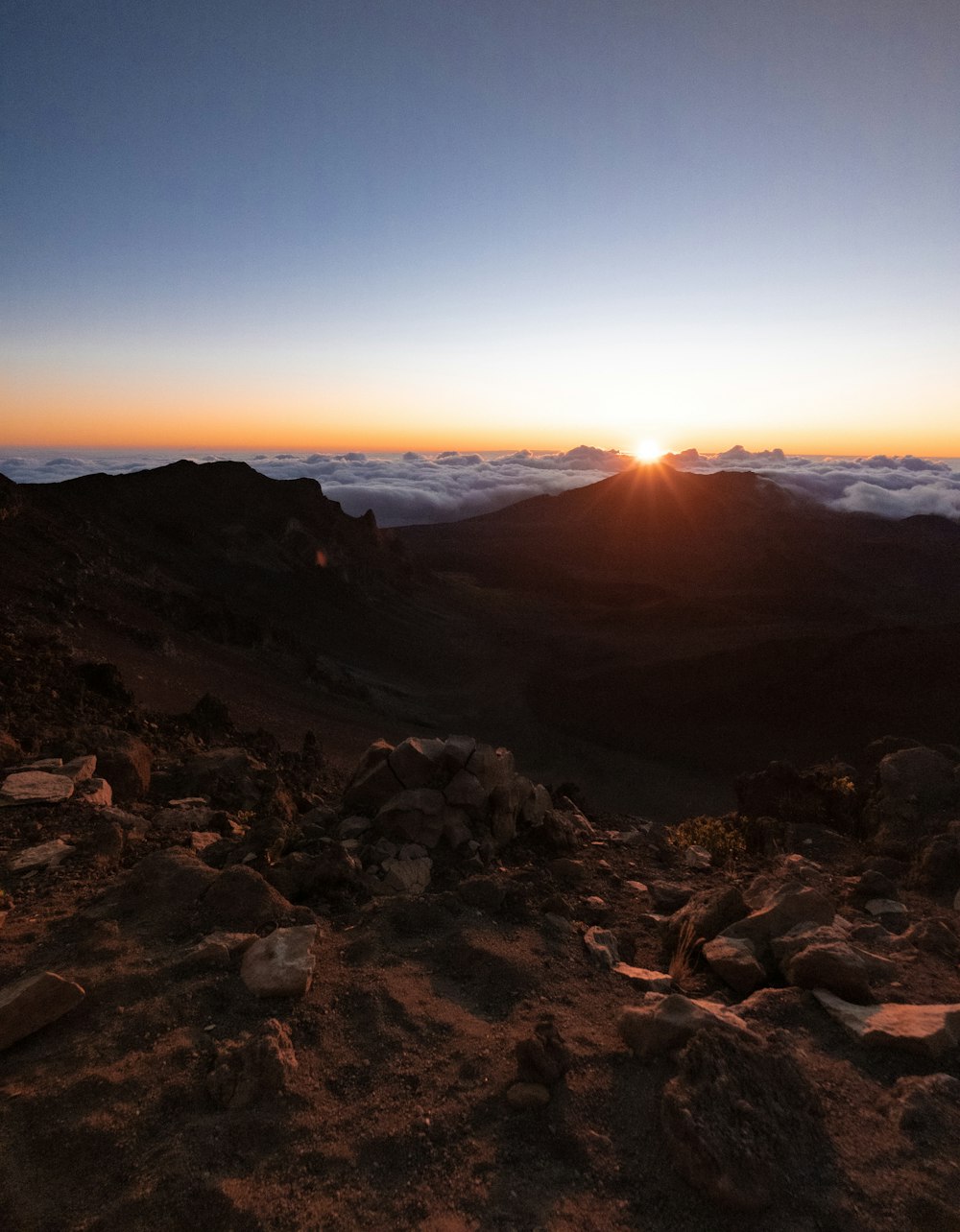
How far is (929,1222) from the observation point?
2619mm

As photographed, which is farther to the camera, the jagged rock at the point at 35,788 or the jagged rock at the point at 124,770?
the jagged rock at the point at 124,770

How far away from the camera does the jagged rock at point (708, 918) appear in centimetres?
496

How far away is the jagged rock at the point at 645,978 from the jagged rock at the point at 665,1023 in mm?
687

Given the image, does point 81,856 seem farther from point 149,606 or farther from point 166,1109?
point 149,606

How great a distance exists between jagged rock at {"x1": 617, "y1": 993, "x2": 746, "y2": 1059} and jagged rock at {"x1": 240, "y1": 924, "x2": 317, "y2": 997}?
1.75 metres

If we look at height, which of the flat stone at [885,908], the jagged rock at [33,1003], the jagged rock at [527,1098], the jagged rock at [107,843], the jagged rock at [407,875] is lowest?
the flat stone at [885,908]

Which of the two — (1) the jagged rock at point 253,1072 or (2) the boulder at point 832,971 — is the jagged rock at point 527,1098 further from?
(2) the boulder at point 832,971

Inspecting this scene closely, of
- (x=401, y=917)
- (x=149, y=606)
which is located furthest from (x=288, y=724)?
(x=401, y=917)

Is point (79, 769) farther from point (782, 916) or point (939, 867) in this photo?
point (939, 867)

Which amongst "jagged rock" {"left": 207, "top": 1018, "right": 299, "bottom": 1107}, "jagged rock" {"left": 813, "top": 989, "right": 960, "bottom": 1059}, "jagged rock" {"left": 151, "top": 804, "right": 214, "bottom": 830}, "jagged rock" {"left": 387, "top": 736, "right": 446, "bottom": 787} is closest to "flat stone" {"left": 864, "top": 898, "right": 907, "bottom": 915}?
"jagged rock" {"left": 813, "top": 989, "right": 960, "bottom": 1059}

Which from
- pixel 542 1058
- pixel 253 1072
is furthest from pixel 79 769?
pixel 542 1058

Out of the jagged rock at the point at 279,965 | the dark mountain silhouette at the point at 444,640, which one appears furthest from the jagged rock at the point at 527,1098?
the dark mountain silhouette at the point at 444,640

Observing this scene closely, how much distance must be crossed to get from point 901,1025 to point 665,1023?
1.33 meters

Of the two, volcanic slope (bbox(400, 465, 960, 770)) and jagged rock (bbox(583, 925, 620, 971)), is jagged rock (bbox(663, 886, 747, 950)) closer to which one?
jagged rock (bbox(583, 925, 620, 971))
